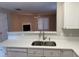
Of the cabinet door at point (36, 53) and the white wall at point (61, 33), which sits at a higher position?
the white wall at point (61, 33)

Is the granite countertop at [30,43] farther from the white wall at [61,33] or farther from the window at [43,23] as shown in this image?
the window at [43,23]

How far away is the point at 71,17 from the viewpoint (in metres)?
1.94

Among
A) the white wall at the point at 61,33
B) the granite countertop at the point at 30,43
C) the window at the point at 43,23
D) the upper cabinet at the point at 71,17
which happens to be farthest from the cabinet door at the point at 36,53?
the upper cabinet at the point at 71,17

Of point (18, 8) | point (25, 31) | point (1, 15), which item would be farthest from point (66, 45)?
point (1, 15)

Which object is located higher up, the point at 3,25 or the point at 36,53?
the point at 3,25

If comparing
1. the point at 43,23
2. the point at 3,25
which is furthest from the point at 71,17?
the point at 3,25

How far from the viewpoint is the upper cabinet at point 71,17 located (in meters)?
1.90

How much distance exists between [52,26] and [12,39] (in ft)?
2.34

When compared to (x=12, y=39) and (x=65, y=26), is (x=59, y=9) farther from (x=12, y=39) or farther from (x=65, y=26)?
(x=12, y=39)

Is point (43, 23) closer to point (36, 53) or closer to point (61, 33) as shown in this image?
point (61, 33)

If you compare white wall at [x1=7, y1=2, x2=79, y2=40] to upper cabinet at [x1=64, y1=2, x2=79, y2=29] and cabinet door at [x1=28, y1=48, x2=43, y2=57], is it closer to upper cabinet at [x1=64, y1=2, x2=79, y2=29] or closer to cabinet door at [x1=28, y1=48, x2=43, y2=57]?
upper cabinet at [x1=64, y1=2, x2=79, y2=29]

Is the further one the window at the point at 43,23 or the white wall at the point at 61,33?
the window at the point at 43,23

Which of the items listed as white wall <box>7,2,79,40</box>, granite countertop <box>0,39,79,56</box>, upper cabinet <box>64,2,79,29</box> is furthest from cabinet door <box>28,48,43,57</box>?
upper cabinet <box>64,2,79,29</box>

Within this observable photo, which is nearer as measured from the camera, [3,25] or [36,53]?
[36,53]
